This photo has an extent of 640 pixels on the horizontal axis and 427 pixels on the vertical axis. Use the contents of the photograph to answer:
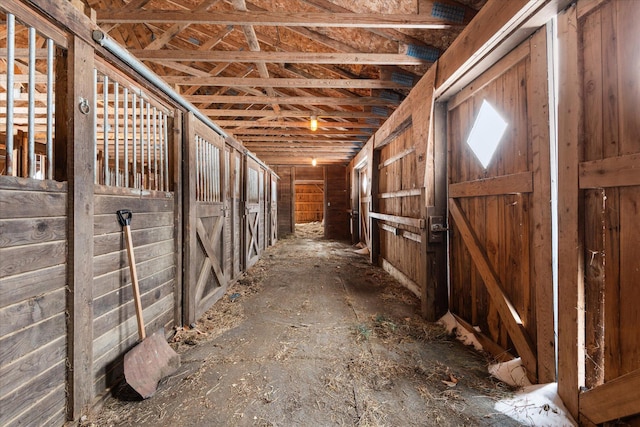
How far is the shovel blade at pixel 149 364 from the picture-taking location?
1.84m

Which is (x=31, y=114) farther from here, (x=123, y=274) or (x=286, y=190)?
(x=286, y=190)

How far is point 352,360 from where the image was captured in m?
2.31

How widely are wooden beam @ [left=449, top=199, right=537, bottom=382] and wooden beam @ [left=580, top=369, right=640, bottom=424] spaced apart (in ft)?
1.31

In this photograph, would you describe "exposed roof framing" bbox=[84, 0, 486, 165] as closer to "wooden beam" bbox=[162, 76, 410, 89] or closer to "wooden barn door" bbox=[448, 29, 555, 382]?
"wooden beam" bbox=[162, 76, 410, 89]

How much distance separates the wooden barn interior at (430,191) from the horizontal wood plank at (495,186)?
17mm

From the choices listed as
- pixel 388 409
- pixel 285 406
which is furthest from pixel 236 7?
pixel 388 409

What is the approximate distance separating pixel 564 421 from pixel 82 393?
2894 millimetres

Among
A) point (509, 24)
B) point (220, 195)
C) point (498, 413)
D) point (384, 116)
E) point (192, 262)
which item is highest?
point (384, 116)

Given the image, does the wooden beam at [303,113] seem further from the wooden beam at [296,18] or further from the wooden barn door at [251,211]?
the wooden beam at [296,18]

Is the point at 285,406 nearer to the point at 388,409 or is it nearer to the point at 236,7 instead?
the point at 388,409

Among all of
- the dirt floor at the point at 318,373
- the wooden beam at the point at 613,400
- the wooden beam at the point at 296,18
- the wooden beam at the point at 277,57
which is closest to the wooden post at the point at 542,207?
the wooden beam at the point at 613,400

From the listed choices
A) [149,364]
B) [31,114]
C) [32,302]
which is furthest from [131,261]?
[31,114]

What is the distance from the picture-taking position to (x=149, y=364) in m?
2.00

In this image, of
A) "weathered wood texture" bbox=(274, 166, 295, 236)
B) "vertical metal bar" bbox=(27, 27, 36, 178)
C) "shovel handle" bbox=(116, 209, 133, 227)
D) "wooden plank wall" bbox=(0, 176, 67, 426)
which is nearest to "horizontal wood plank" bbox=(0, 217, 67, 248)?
"wooden plank wall" bbox=(0, 176, 67, 426)
